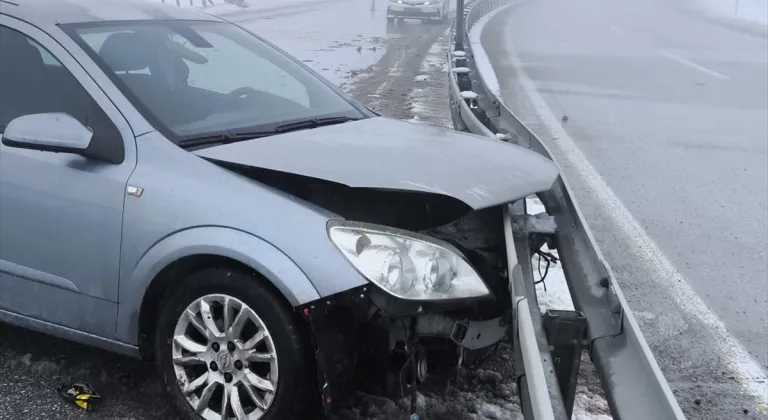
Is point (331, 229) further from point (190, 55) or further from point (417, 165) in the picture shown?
point (190, 55)

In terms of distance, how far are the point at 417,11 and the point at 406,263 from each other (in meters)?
27.3

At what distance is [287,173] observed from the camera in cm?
285

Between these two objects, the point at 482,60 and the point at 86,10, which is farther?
the point at 482,60

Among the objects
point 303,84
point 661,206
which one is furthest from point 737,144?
point 303,84

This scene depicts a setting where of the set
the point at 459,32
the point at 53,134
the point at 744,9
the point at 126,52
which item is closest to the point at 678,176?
the point at 126,52

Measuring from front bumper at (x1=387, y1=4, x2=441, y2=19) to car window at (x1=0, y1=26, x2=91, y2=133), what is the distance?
26.4 m

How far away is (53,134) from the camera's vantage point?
295 cm

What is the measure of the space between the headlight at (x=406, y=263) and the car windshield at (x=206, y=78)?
0.87 m

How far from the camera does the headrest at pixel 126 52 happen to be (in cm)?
331

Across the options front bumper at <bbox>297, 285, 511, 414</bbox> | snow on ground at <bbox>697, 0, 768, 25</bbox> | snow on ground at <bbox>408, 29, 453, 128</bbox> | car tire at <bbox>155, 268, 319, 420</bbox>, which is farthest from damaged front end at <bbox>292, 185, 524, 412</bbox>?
snow on ground at <bbox>697, 0, 768, 25</bbox>

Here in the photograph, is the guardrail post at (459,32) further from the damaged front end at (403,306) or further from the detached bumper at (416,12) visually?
the detached bumper at (416,12)

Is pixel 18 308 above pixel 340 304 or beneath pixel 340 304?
beneath

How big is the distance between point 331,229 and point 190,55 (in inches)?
66.1

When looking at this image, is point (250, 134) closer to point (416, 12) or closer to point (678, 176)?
point (678, 176)
